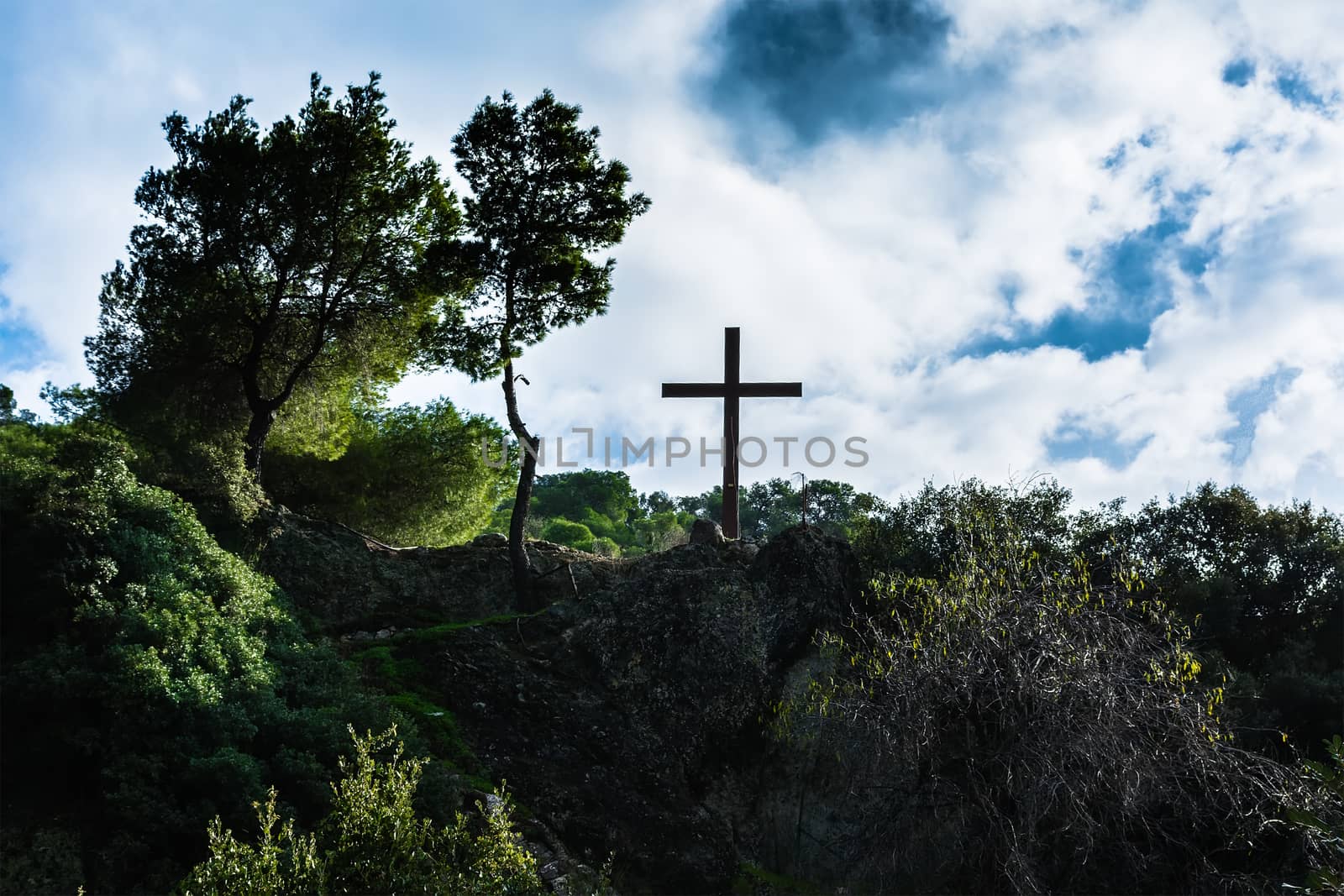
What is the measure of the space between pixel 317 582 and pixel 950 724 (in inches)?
461

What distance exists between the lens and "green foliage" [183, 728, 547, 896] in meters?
6.59

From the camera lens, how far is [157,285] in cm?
2167

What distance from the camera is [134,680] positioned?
11266mm

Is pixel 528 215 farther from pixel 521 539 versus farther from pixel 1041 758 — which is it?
pixel 1041 758

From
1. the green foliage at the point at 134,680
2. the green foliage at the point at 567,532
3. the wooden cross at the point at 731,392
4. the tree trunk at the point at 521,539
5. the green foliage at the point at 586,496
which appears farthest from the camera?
the green foliage at the point at 586,496

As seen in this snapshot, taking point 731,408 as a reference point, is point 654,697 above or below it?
below

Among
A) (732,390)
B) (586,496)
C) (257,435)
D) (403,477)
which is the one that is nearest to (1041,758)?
(732,390)

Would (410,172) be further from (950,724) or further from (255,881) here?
(255,881)

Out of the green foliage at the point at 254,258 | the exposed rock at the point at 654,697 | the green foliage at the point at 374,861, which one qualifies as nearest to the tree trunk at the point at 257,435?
the green foliage at the point at 254,258

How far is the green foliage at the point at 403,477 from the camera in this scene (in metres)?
26.5

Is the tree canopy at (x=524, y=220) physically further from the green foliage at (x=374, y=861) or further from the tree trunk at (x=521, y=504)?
the green foliage at (x=374, y=861)

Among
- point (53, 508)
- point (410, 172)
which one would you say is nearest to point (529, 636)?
point (53, 508)

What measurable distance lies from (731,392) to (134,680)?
1437 cm

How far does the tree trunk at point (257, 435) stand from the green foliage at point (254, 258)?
39 millimetres
